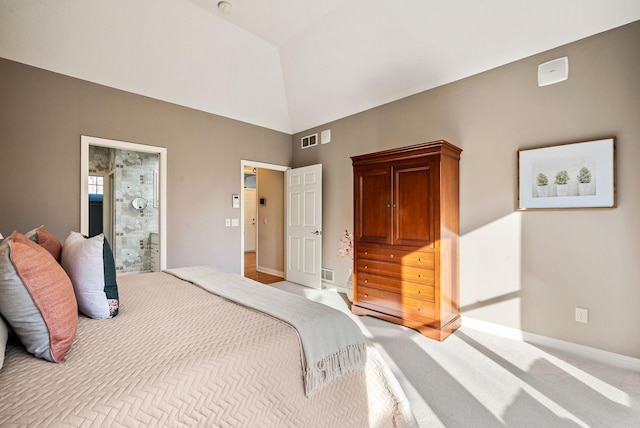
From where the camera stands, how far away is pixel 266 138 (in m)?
4.88

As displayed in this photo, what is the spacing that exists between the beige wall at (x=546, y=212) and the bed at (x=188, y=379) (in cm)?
200

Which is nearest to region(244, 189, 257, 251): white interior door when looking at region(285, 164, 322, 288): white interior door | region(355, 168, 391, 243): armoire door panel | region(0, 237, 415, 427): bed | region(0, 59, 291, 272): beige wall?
region(285, 164, 322, 288): white interior door

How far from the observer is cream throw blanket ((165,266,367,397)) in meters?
1.28

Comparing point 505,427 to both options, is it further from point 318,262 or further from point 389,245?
point 318,262

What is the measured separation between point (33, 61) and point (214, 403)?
12.8ft

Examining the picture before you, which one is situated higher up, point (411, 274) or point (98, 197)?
point (98, 197)

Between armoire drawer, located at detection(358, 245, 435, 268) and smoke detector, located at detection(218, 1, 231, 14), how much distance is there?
3.00 meters

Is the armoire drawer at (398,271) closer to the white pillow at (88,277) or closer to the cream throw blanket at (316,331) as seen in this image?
the cream throw blanket at (316,331)

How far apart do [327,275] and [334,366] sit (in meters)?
3.26

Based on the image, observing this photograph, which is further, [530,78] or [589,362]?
[530,78]

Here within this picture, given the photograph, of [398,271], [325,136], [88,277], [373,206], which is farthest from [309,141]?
[88,277]

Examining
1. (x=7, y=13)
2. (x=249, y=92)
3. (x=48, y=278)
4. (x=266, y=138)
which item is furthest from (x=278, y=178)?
(x=48, y=278)

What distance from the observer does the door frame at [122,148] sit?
3.20 m

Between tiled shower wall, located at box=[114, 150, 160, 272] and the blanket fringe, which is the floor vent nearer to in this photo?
the blanket fringe
